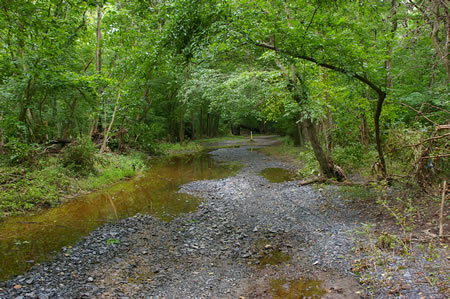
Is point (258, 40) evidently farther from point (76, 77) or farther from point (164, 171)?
point (164, 171)

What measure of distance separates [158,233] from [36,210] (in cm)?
450

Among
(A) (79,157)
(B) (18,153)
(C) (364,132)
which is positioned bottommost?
(A) (79,157)

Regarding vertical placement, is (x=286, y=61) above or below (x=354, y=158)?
above

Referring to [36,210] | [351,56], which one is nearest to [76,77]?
[36,210]

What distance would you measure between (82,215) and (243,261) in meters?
5.74

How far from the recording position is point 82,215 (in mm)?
8961

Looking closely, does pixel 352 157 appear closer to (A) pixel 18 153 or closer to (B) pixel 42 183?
(B) pixel 42 183

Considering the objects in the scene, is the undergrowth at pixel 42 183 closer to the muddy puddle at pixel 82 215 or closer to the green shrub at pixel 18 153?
the green shrub at pixel 18 153

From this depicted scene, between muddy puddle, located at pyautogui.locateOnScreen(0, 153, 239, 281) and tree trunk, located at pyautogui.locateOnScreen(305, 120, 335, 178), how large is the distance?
4.91 m

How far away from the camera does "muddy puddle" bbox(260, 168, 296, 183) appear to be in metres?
13.7

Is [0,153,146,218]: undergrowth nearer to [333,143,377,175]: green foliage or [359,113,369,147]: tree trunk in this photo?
[333,143,377,175]: green foliage

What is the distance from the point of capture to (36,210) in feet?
29.7

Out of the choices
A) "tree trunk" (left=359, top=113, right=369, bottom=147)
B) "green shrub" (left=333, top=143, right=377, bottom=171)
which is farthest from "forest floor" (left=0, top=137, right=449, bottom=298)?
"tree trunk" (left=359, top=113, right=369, bottom=147)

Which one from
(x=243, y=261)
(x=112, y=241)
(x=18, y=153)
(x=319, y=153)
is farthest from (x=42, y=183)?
(x=319, y=153)
